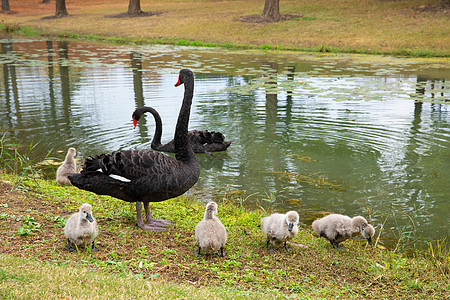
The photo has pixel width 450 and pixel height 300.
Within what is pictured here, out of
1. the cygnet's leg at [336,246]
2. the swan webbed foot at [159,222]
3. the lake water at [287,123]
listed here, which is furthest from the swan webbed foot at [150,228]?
the cygnet's leg at [336,246]

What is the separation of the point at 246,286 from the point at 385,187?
3497mm

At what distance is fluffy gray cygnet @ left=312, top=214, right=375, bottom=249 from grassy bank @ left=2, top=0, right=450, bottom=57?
19.0 m

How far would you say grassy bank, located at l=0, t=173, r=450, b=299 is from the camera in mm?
3414

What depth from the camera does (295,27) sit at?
2780 centimetres

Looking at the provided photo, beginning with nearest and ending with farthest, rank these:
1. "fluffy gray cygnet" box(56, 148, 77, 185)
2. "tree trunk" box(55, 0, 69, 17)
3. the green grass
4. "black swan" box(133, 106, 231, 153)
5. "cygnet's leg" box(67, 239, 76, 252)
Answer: the green grass
"cygnet's leg" box(67, 239, 76, 252)
"fluffy gray cygnet" box(56, 148, 77, 185)
"black swan" box(133, 106, 231, 153)
"tree trunk" box(55, 0, 69, 17)

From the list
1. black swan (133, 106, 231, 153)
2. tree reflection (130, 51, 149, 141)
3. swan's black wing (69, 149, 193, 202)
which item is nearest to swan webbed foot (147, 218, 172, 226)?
swan's black wing (69, 149, 193, 202)

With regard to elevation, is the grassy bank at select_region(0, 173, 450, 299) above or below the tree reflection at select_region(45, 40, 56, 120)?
below

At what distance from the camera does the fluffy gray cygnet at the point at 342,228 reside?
464cm

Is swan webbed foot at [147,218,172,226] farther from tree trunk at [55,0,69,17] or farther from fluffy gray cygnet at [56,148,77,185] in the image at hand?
tree trunk at [55,0,69,17]

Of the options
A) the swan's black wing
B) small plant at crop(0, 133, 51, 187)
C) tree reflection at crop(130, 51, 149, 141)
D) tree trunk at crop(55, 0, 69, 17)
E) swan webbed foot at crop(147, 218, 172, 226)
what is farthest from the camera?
tree trunk at crop(55, 0, 69, 17)

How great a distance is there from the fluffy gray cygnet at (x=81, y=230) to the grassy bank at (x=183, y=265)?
0.38 ft

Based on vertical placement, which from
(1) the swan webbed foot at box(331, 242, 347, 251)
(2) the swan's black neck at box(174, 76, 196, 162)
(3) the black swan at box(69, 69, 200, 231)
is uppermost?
(2) the swan's black neck at box(174, 76, 196, 162)

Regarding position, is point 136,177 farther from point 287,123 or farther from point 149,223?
point 287,123

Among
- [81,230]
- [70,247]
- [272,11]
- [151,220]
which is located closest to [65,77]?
[151,220]
